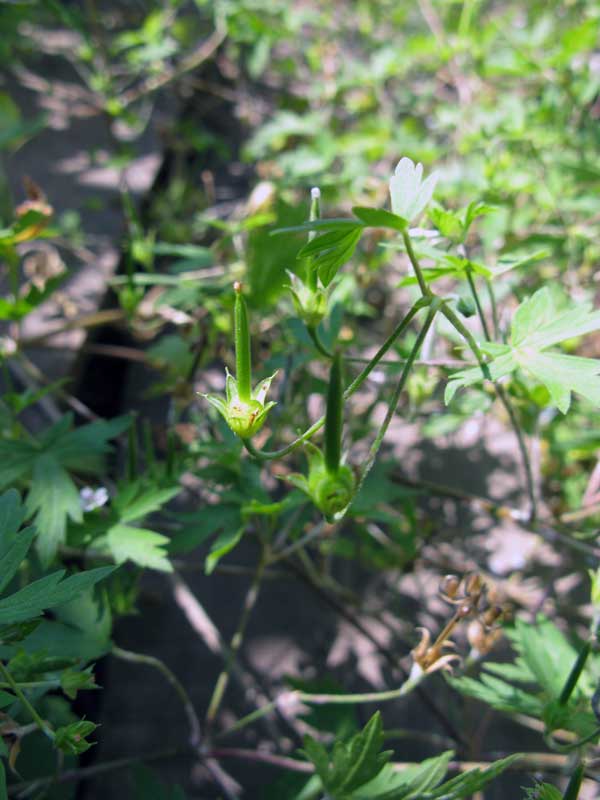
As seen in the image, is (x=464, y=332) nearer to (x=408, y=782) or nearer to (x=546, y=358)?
(x=546, y=358)

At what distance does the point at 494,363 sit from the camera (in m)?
0.62

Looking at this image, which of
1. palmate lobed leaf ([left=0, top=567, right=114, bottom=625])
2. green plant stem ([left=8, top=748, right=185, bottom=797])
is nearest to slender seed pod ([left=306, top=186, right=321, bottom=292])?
palmate lobed leaf ([left=0, top=567, right=114, bottom=625])

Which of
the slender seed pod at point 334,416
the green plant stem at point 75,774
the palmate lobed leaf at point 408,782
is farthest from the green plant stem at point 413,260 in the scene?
the green plant stem at point 75,774

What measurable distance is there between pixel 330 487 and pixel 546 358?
0.25m

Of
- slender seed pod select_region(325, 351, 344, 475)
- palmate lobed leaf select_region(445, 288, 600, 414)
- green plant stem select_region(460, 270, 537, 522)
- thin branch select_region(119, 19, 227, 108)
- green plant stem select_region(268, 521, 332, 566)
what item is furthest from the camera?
thin branch select_region(119, 19, 227, 108)

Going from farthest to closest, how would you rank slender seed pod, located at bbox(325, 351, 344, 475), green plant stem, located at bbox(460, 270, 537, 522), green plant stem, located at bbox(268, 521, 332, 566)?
green plant stem, located at bbox(268, 521, 332, 566)
green plant stem, located at bbox(460, 270, 537, 522)
slender seed pod, located at bbox(325, 351, 344, 475)

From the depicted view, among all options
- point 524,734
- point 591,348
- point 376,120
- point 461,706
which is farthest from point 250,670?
point 376,120

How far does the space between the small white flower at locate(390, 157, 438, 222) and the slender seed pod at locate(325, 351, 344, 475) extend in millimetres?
217

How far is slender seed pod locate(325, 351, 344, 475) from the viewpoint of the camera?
472 mm

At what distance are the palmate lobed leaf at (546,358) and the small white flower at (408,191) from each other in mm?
149

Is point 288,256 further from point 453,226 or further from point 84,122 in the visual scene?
point 84,122

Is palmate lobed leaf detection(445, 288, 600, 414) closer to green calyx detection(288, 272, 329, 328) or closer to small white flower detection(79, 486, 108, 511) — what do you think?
green calyx detection(288, 272, 329, 328)

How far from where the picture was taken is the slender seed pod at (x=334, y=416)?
1.55 feet

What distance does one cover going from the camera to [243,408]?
0.54 metres
